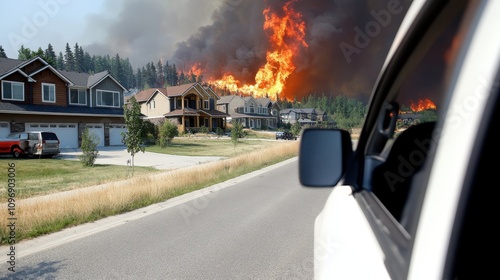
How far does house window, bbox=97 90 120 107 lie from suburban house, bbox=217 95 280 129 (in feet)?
117

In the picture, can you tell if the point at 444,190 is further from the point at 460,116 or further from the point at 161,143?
the point at 161,143

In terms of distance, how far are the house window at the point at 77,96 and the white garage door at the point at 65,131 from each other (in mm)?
2913

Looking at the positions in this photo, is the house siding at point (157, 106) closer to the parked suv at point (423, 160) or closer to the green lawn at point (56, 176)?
the green lawn at point (56, 176)

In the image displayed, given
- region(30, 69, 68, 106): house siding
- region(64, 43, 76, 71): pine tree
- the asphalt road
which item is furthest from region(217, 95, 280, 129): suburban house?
region(64, 43, 76, 71): pine tree

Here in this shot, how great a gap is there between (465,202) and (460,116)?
0.17m

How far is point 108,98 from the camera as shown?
38094mm

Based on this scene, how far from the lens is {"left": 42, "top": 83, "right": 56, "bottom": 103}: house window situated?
106 feet

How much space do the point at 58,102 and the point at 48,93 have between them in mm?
1225

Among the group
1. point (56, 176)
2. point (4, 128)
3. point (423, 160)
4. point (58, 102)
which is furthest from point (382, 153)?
point (58, 102)

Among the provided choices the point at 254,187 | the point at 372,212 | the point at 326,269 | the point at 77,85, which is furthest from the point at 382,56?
Result: the point at 77,85

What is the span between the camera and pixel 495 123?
0.69 meters

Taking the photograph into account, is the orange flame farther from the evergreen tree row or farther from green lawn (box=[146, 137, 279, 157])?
the evergreen tree row

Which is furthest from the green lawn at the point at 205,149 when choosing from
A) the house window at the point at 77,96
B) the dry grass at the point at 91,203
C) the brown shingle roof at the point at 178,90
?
the brown shingle roof at the point at 178,90

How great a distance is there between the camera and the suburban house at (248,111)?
74.7 m
